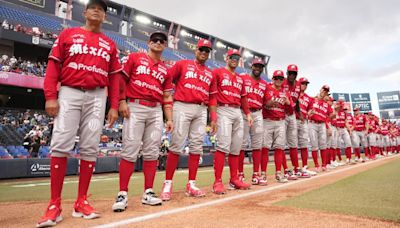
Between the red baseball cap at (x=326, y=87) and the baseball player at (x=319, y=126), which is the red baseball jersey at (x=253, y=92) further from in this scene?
the red baseball cap at (x=326, y=87)

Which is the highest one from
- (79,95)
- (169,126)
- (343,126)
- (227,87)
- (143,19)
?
(143,19)

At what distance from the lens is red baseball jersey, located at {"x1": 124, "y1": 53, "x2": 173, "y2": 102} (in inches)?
135

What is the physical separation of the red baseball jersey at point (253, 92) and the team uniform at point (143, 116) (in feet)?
7.29

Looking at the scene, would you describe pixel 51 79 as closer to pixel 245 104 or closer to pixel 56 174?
pixel 56 174

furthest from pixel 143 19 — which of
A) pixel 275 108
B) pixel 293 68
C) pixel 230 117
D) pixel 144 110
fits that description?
pixel 144 110

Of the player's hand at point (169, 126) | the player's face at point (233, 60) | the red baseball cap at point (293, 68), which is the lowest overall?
the player's hand at point (169, 126)

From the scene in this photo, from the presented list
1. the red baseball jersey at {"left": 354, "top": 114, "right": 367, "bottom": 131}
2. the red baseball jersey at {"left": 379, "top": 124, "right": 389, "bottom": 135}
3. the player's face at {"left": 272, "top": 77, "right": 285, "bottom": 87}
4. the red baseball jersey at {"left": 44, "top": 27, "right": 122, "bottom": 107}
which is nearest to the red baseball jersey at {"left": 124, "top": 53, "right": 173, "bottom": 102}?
the red baseball jersey at {"left": 44, "top": 27, "right": 122, "bottom": 107}

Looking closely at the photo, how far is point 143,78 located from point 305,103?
5.26 metres

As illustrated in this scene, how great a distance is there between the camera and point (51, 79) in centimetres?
268

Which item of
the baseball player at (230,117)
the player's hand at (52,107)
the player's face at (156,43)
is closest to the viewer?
the player's hand at (52,107)

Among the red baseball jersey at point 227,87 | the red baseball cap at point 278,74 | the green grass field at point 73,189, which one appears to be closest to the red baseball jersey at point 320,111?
the red baseball cap at point 278,74

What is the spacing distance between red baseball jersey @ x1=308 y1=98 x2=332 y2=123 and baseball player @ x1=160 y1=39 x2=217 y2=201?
4.73 meters

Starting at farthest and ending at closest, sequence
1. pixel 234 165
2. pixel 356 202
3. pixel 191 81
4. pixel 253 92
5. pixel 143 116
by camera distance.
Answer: pixel 253 92, pixel 234 165, pixel 191 81, pixel 143 116, pixel 356 202

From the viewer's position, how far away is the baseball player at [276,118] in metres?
5.68
